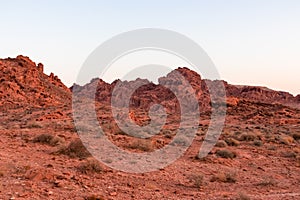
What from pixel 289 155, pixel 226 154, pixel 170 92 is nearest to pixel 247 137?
pixel 289 155

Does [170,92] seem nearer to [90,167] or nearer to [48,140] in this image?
[48,140]

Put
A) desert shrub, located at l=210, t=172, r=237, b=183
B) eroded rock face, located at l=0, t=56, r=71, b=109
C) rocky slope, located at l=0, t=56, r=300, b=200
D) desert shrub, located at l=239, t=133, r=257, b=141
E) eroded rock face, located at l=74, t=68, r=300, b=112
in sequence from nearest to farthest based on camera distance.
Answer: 1. rocky slope, located at l=0, t=56, r=300, b=200
2. desert shrub, located at l=210, t=172, r=237, b=183
3. desert shrub, located at l=239, t=133, r=257, b=141
4. eroded rock face, located at l=0, t=56, r=71, b=109
5. eroded rock face, located at l=74, t=68, r=300, b=112

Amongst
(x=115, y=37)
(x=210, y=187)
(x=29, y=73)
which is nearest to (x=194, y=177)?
(x=210, y=187)

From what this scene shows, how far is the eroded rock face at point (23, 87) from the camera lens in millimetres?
46188

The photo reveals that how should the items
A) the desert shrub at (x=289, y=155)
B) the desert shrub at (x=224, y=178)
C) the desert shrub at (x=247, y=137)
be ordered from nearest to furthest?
the desert shrub at (x=224, y=178), the desert shrub at (x=289, y=155), the desert shrub at (x=247, y=137)

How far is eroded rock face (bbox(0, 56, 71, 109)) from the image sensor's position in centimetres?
4619

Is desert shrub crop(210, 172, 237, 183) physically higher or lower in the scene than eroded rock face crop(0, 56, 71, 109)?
lower

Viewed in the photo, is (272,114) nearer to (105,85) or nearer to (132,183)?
(132,183)

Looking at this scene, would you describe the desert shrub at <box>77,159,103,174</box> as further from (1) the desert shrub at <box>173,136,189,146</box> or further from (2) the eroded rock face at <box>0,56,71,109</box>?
(2) the eroded rock face at <box>0,56,71,109</box>

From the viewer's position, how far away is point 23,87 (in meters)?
50.6

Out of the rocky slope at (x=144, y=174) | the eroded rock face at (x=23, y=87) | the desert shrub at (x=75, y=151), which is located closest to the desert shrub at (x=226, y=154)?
the rocky slope at (x=144, y=174)

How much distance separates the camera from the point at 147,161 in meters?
11.7

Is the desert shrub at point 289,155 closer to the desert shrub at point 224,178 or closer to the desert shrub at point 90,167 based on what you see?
the desert shrub at point 224,178

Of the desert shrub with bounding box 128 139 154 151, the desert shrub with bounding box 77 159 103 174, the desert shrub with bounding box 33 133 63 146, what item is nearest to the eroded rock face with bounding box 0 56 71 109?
the desert shrub with bounding box 33 133 63 146
